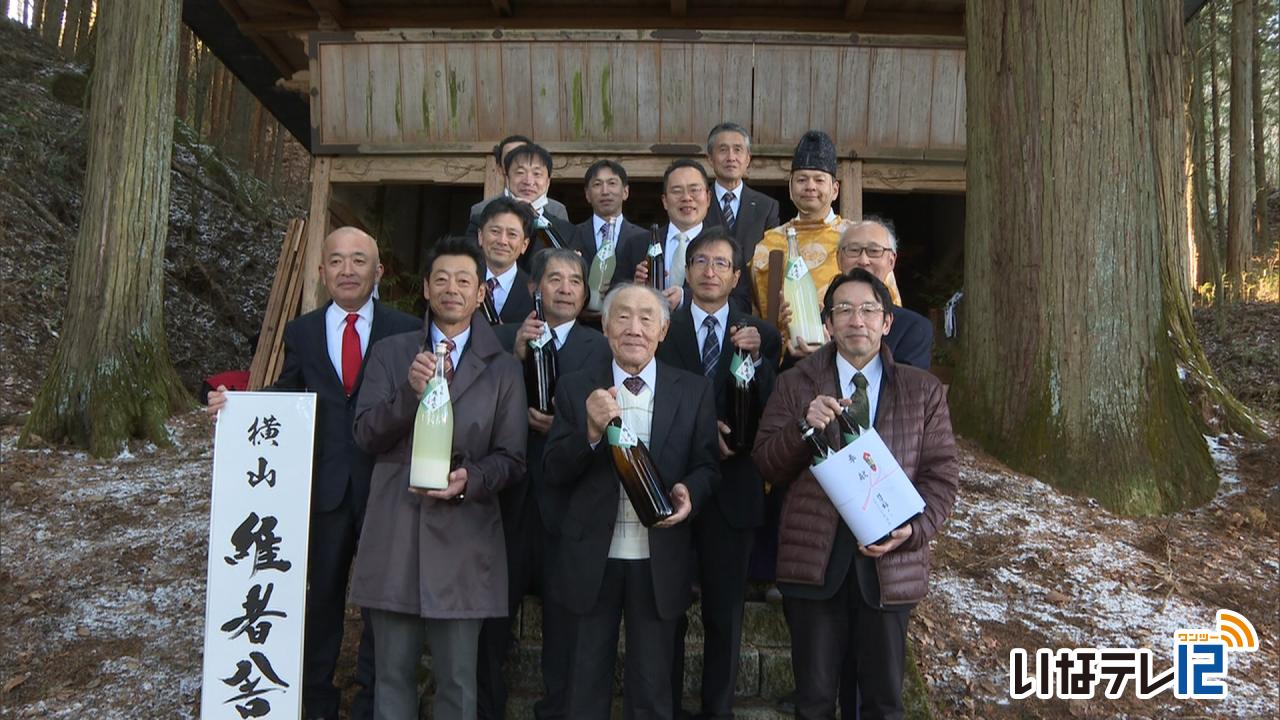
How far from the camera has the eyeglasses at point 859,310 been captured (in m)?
3.07

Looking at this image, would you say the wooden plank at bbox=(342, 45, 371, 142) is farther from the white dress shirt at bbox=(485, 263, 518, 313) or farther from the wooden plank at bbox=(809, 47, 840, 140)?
the white dress shirt at bbox=(485, 263, 518, 313)

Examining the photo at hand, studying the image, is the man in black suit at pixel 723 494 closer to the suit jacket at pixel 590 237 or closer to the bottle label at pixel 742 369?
the bottle label at pixel 742 369

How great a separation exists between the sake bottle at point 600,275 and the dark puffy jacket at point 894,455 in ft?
4.11

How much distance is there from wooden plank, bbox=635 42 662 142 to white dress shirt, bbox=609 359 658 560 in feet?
18.7

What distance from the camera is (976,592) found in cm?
467

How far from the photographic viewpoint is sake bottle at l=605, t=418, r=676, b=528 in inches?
117

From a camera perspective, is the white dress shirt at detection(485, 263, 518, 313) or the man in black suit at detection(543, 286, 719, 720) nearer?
the man in black suit at detection(543, 286, 719, 720)

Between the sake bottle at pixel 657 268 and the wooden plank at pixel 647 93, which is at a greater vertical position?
the wooden plank at pixel 647 93

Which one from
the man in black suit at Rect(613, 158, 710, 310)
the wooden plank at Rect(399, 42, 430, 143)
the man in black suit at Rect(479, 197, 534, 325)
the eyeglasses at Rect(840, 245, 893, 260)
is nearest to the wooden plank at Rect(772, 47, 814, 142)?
the wooden plank at Rect(399, 42, 430, 143)

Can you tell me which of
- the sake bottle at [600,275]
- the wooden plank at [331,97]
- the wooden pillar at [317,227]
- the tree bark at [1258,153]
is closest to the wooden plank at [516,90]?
the wooden plank at [331,97]

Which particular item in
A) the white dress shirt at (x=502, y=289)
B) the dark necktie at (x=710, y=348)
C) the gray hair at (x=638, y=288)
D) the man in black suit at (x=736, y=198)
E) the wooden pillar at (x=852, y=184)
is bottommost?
the dark necktie at (x=710, y=348)

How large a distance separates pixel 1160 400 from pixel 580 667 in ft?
14.3

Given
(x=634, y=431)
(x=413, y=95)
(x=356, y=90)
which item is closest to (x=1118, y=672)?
(x=634, y=431)

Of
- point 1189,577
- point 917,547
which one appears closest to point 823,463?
point 917,547
